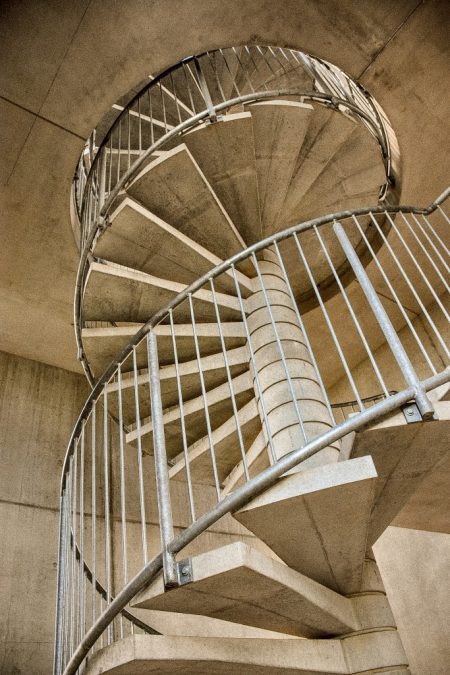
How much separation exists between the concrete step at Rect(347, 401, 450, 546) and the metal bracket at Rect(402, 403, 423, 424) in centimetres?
2

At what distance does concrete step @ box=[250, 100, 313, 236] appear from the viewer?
3795 millimetres

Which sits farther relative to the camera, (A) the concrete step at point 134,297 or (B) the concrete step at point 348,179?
(B) the concrete step at point 348,179

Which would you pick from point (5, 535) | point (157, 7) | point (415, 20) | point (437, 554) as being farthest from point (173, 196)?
point (437, 554)

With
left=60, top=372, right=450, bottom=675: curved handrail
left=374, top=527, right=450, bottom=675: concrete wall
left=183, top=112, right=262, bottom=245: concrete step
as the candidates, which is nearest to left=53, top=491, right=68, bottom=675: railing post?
left=60, top=372, right=450, bottom=675: curved handrail

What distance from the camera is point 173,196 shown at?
379 cm

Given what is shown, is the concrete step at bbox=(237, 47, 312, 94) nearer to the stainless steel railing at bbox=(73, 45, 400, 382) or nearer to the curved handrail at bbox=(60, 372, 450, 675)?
the stainless steel railing at bbox=(73, 45, 400, 382)

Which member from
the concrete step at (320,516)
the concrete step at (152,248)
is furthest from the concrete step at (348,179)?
the concrete step at (320,516)

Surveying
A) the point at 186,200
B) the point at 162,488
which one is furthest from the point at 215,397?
the point at 162,488

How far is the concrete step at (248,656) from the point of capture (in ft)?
6.27

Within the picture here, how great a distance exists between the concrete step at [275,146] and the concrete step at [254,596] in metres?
2.86

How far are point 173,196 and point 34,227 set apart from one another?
5.24ft

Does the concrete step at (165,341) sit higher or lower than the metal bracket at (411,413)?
higher

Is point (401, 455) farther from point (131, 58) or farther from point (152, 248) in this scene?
point (131, 58)

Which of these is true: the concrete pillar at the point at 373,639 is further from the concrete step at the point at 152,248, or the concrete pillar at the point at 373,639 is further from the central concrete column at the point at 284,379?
the concrete step at the point at 152,248
